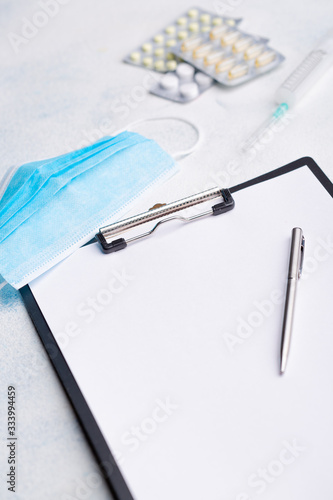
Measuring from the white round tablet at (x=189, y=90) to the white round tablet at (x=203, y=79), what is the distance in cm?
1

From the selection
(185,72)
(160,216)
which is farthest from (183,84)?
(160,216)

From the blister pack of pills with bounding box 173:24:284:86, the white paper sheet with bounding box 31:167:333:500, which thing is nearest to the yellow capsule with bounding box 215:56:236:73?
the blister pack of pills with bounding box 173:24:284:86

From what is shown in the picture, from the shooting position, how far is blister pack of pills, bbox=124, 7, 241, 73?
792mm

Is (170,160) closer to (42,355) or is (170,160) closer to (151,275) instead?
(151,275)

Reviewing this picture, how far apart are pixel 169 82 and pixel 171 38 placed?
0.13m

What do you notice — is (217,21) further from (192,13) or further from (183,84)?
(183,84)

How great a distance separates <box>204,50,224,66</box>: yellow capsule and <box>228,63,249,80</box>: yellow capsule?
31 mm

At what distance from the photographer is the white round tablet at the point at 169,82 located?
2.44 ft

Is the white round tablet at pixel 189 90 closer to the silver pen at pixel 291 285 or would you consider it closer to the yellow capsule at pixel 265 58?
the yellow capsule at pixel 265 58

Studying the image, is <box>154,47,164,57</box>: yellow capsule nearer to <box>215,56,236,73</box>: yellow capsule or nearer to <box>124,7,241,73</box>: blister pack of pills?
<box>124,7,241,73</box>: blister pack of pills

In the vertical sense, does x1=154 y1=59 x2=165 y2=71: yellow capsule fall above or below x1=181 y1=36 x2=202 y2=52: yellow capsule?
below

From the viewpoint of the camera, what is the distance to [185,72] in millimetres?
751

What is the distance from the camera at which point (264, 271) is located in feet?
1.75

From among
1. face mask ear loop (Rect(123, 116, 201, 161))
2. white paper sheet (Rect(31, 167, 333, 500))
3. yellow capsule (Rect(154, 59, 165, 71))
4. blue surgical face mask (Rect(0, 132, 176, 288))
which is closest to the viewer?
white paper sheet (Rect(31, 167, 333, 500))
